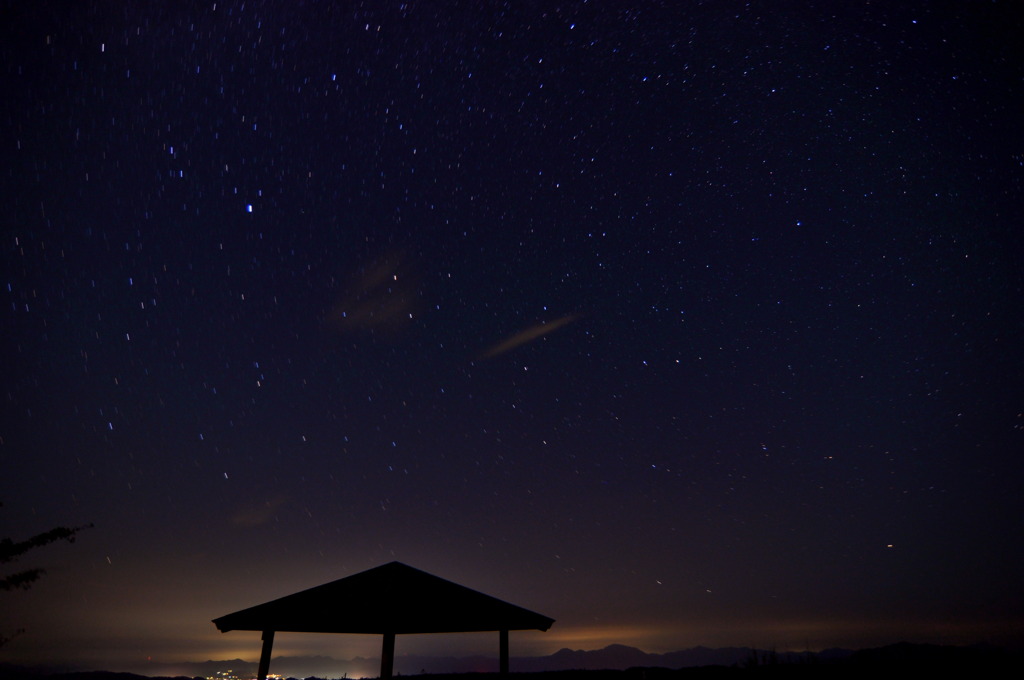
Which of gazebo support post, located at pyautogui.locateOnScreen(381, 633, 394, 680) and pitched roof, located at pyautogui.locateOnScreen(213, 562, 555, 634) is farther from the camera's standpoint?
gazebo support post, located at pyautogui.locateOnScreen(381, 633, 394, 680)

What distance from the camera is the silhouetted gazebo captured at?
9352mm

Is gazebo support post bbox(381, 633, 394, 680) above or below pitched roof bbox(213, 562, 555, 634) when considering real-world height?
below

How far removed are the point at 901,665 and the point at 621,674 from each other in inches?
185

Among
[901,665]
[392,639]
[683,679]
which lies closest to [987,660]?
[901,665]

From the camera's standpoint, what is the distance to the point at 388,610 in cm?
929

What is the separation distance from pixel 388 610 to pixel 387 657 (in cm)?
100

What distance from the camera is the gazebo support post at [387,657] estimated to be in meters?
9.55

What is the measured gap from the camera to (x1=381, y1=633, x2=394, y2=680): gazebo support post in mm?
9547

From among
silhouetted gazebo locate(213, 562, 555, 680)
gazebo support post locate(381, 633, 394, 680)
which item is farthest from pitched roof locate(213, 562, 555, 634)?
gazebo support post locate(381, 633, 394, 680)

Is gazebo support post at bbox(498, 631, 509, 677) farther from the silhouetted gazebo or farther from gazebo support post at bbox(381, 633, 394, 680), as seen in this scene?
gazebo support post at bbox(381, 633, 394, 680)

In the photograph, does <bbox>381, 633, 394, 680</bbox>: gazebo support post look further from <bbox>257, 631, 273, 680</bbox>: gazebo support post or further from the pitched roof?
<bbox>257, 631, 273, 680</bbox>: gazebo support post

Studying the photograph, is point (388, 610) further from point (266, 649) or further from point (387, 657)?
point (266, 649)

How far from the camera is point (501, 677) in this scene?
33.7 ft

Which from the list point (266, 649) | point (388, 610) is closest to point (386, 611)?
point (388, 610)
